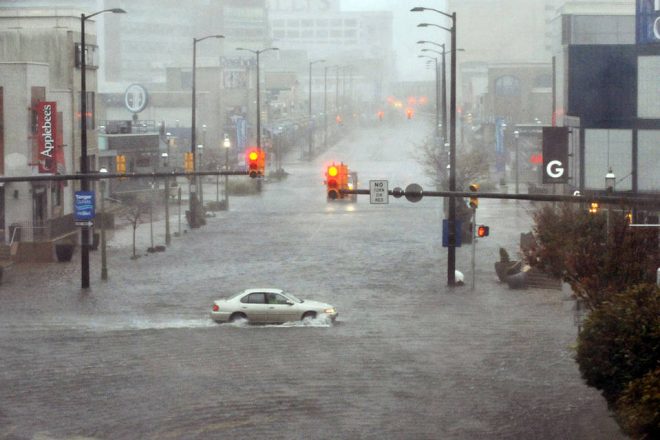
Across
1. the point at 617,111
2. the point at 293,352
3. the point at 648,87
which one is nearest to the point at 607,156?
the point at 617,111

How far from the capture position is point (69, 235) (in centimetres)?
5147

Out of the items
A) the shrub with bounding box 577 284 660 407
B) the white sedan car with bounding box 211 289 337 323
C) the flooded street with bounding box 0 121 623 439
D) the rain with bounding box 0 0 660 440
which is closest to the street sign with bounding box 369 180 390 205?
the rain with bounding box 0 0 660 440

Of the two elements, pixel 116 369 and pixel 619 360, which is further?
pixel 116 369

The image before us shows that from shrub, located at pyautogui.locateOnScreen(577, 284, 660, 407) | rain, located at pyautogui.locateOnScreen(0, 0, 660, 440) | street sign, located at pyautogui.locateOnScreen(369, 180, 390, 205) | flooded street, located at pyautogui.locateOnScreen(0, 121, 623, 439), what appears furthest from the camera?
street sign, located at pyautogui.locateOnScreen(369, 180, 390, 205)

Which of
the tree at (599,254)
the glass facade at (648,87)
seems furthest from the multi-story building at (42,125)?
the tree at (599,254)

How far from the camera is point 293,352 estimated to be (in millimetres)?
27375

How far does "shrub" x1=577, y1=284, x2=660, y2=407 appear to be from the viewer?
737 inches

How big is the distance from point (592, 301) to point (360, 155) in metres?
88.2

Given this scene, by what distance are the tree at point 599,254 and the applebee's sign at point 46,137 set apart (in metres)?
25.1

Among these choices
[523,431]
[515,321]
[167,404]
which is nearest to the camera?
[523,431]

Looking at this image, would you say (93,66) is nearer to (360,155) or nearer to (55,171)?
(55,171)

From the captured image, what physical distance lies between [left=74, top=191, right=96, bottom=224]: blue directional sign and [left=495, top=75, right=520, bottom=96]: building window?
88.0m

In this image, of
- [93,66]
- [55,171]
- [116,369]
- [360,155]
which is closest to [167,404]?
[116,369]

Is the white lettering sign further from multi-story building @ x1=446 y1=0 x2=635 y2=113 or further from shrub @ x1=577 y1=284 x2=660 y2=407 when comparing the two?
multi-story building @ x1=446 y1=0 x2=635 y2=113
